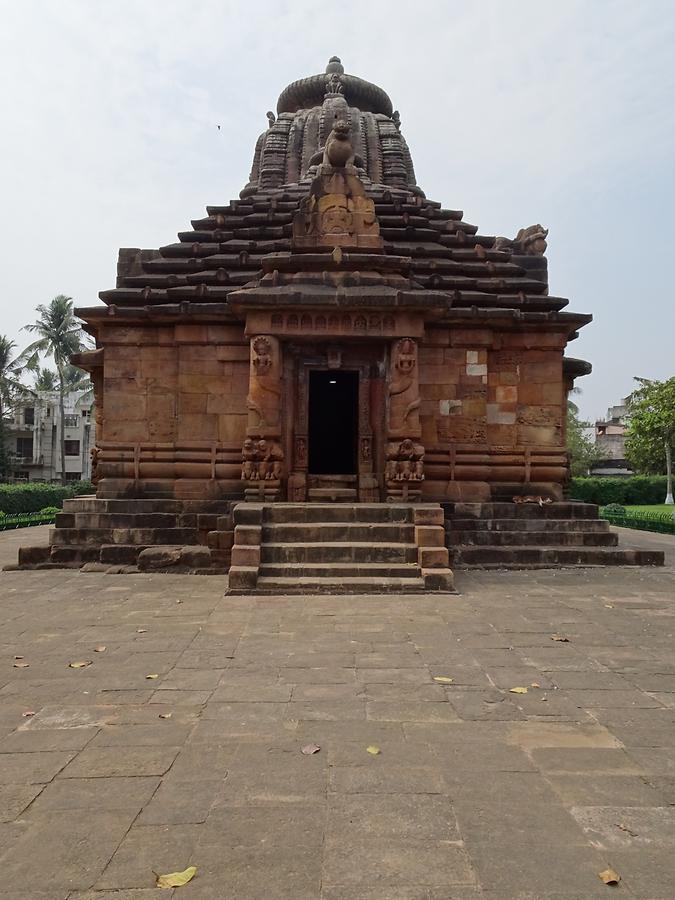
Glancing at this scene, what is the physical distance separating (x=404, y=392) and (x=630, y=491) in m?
36.4

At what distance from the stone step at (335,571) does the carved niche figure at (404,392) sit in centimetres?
262

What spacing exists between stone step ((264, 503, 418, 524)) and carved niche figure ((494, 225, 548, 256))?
7639 mm

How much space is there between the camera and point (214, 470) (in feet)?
36.6

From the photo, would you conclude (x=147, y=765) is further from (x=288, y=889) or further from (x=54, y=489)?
(x=54, y=489)

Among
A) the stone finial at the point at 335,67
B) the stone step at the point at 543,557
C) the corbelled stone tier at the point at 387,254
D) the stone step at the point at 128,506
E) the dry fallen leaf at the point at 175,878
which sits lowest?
the dry fallen leaf at the point at 175,878

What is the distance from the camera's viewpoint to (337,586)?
26.1ft

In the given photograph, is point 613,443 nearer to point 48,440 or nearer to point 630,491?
point 630,491

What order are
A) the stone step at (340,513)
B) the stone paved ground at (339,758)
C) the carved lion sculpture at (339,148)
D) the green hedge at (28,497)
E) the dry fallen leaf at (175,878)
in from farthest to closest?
1. the green hedge at (28,497)
2. the carved lion sculpture at (339,148)
3. the stone step at (340,513)
4. the stone paved ground at (339,758)
5. the dry fallen leaf at (175,878)

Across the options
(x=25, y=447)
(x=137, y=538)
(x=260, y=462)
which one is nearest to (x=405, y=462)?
(x=260, y=462)

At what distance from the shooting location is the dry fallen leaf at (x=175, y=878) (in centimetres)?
232

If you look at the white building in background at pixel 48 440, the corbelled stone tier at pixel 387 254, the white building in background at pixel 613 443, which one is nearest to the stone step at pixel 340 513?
the corbelled stone tier at pixel 387 254

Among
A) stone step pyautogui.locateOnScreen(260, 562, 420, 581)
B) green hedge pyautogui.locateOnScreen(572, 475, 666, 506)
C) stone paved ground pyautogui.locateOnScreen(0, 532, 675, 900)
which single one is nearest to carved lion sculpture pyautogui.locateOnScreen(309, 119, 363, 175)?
stone step pyautogui.locateOnScreen(260, 562, 420, 581)

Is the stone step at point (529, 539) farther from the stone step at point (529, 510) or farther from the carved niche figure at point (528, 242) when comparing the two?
the carved niche figure at point (528, 242)

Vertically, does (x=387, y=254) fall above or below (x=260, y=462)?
above
